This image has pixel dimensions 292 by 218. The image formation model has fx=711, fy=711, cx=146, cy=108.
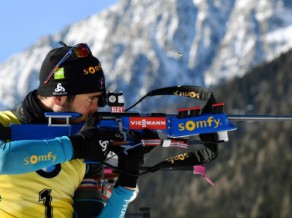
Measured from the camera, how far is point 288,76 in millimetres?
159375

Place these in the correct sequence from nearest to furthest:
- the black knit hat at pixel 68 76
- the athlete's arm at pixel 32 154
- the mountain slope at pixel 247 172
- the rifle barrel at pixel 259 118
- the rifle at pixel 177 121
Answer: the athlete's arm at pixel 32 154 < the black knit hat at pixel 68 76 < the rifle at pixel 177 121 < the rifle barrel at pixel 259 118 < the mountain slope at pixel 247 172

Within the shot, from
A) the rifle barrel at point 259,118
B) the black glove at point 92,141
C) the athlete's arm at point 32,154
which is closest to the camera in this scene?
the athlete's arm at point 32,154

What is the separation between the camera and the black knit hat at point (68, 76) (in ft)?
16.8

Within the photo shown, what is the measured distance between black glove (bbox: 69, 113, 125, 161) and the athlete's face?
0.08 metres

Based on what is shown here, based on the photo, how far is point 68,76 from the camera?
16.8ft

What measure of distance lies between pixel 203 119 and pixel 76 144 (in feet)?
3.97

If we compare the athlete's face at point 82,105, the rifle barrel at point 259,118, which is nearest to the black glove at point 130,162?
the athlete's face at point 82,105

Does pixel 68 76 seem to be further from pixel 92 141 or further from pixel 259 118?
pixel 259 118

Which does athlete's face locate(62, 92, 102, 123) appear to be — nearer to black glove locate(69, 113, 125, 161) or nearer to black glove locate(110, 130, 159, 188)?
black glove locate(69, 113, 125, 161)

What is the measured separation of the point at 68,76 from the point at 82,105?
0.26m

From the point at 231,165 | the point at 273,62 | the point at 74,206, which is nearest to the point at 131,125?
the point at 74,206

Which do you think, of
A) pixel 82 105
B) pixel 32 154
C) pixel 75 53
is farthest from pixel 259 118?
pixel 32 154

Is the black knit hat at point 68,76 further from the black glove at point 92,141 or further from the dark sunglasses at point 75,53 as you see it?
the black glove at point 92,141

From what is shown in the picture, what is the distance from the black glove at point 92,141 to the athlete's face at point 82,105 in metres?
0.08
